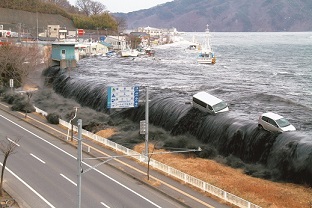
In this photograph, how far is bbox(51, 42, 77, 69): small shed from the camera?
94781 mm

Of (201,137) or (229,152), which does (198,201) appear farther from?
(201,137)

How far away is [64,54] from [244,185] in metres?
68.5

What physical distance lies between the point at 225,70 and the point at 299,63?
31220mm

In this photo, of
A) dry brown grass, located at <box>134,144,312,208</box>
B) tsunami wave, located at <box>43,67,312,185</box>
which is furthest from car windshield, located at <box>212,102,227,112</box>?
dry brown grass, located at <box>134,144,312,208</box>

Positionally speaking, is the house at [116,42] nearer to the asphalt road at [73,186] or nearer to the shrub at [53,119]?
the shrub at [53,119]

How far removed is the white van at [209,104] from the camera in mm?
50625

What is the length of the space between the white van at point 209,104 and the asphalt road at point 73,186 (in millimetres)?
14969

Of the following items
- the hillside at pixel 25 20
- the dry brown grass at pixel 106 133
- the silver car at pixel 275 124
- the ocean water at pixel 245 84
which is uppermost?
the hillside at pixel 25 20

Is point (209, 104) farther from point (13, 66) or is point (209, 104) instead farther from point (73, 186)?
point (13, 66)

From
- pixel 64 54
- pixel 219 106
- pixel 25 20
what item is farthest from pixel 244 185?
pixel 25 20

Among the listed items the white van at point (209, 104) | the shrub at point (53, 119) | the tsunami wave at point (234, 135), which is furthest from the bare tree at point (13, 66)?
the white van at point (209, 104)

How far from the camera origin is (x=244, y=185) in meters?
33.8

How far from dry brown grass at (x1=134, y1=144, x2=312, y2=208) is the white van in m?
10.1

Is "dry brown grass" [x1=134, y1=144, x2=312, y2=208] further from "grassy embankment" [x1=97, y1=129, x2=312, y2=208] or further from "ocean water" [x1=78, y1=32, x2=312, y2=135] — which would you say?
"ocean water" [x1=78, y1=32, x2=312, y2=135]
